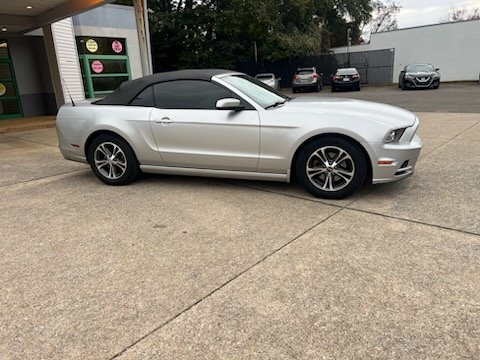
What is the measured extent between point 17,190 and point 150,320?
3.87m

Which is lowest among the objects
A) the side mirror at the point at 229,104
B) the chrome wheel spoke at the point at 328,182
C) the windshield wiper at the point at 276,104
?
the chrome wheel spoke at the point at 328,182

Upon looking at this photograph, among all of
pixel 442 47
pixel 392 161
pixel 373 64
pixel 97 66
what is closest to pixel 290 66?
Result: pixel 373 64

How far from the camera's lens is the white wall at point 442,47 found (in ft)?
81.2

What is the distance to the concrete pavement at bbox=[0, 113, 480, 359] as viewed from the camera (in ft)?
7.23

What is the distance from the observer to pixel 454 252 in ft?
9.95

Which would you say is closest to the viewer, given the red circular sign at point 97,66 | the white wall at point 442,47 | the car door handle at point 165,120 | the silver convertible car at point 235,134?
the silver convertible car at point 235,134

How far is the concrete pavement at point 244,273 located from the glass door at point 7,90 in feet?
33.2

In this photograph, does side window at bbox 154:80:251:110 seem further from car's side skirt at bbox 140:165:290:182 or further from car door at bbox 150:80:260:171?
car's side skirt at bbox 140:165:290:182

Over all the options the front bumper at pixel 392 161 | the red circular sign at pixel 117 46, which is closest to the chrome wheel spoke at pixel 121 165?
the front bumper at pixel 392 161

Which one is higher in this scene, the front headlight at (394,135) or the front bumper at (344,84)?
the front headlight at (394,135)

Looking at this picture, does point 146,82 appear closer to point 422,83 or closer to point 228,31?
point 422,83

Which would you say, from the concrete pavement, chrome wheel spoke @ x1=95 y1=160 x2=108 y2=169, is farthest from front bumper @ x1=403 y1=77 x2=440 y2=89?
chrome wheel spoke @ x1=95 y1=160 x2=108 y2=169

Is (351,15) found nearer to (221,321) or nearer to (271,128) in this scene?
(271,128)

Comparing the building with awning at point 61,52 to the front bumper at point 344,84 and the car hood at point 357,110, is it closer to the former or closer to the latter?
the car hood at point 357,110
